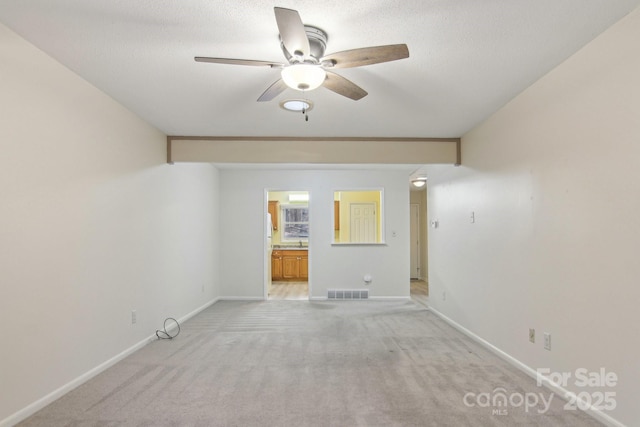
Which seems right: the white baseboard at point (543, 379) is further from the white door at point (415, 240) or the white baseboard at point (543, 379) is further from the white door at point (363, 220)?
the white door at point (415, 240)

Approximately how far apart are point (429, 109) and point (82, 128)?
2.97m

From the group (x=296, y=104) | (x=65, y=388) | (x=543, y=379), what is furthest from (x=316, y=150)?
(x=65, y=388)

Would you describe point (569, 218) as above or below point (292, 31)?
below

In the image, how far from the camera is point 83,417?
88.2 inches

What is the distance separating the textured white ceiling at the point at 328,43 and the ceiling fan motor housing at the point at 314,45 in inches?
2.1

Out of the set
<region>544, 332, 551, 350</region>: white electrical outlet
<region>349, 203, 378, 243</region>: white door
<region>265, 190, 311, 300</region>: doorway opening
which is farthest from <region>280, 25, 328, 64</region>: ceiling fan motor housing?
<region>349, 203, 378, 243</region>: white door

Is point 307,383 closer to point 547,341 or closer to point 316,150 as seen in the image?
point 547,341

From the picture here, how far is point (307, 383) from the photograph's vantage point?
8.98ft

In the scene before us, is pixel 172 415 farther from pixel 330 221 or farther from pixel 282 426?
pixel 330 221

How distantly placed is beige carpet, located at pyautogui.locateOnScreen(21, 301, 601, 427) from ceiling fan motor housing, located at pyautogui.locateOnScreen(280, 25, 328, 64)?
2.16m

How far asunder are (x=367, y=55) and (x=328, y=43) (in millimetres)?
440

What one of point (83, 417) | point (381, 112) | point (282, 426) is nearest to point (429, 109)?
point (381, 112)

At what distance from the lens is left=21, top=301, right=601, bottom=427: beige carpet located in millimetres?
2236

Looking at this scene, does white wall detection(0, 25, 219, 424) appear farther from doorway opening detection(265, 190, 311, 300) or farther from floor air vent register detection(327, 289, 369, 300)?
doorway opening detection(265, 190, 311, 300)
